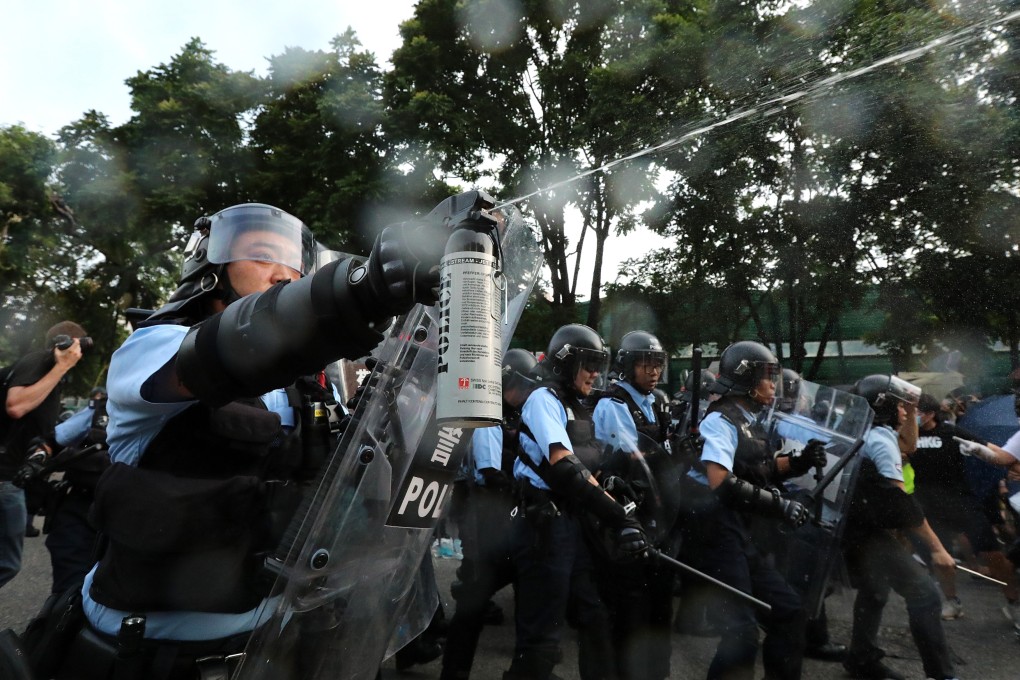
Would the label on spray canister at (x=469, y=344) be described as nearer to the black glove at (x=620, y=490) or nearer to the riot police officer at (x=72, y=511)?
the black glove at (x=620, y=490)

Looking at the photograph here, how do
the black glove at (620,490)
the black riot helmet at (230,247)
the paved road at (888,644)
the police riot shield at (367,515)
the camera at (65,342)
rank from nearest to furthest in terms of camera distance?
the police riot shield at (367,515) < the black riot helmet at (230,247) < the black glove at (620,490) < the camera at (65,342) < the paved road at (888,644)

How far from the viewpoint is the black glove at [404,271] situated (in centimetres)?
86

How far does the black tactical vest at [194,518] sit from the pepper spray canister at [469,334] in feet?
1.87

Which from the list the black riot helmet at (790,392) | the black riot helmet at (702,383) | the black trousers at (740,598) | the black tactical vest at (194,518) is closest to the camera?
the black tactical vest at (194,518)

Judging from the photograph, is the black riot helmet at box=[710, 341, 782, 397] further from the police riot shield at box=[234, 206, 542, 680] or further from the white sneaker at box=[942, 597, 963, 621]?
the police riot shield at box=[234, 206, 542, 680]

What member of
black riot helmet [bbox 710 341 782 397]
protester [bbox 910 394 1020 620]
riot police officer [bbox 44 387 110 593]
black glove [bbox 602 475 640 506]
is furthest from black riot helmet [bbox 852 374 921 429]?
riot police officer [bbox 44 387 110 593]

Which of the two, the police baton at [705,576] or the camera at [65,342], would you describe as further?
the camera at [65,342]

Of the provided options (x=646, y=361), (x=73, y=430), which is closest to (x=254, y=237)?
(x=646, y=361)

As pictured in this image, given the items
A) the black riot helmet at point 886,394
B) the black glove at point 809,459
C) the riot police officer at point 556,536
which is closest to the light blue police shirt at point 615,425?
the riot police officer at point 556,536

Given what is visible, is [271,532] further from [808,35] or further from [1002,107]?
[1002,107]

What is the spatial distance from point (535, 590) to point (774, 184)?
3.26m

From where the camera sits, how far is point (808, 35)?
412 cm

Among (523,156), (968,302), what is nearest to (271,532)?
(968,302)

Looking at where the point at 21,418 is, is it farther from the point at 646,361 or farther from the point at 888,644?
the point at 888,644
